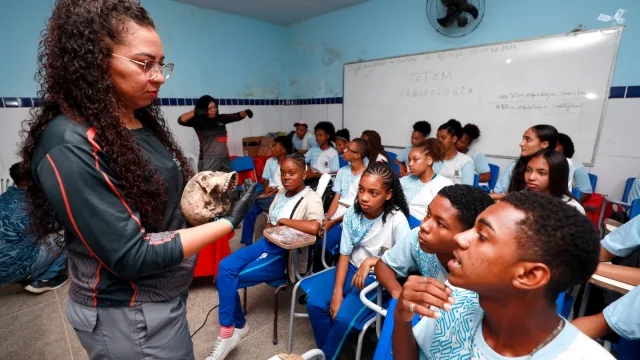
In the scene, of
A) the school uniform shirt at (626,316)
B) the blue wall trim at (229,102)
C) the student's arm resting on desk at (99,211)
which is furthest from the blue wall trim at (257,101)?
the school uniform shirt at (626,316)

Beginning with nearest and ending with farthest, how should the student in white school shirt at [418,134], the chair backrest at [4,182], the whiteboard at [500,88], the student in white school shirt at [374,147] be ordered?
1. the whiteboard at [500,88]
2. the chair backrest at [4,182]
3. the student in white school shirt at [374,147]
4. the student in white school shirt at [418,134]

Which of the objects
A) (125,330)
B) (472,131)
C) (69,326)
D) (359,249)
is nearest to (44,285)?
(69,326)

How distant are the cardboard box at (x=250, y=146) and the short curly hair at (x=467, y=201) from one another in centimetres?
410

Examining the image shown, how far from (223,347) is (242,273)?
435mm

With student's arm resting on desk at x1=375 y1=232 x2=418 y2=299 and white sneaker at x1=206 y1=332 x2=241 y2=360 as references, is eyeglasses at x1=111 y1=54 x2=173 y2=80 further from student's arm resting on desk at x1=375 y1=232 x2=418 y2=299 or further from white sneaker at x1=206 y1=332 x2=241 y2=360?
white sneaker at x1=206 y1=332 x2=241 y2=360

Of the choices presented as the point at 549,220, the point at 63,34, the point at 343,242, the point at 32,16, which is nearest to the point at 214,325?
the point at 343,242

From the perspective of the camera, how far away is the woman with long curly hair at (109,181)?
683 millimetres

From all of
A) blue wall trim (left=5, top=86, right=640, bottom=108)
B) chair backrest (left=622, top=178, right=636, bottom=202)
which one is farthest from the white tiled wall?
chair backrest (left=622, top=178, right=636, bottom=202)

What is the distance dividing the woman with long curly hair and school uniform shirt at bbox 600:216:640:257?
1.90 m

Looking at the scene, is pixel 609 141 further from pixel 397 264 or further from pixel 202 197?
pixel 202 197

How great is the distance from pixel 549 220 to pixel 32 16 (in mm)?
4833

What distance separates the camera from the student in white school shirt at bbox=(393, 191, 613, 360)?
668 millimetres

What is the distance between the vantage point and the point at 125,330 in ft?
2.74

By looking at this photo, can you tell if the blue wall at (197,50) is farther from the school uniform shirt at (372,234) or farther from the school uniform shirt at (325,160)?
the school uniform shirt at (372,234)
